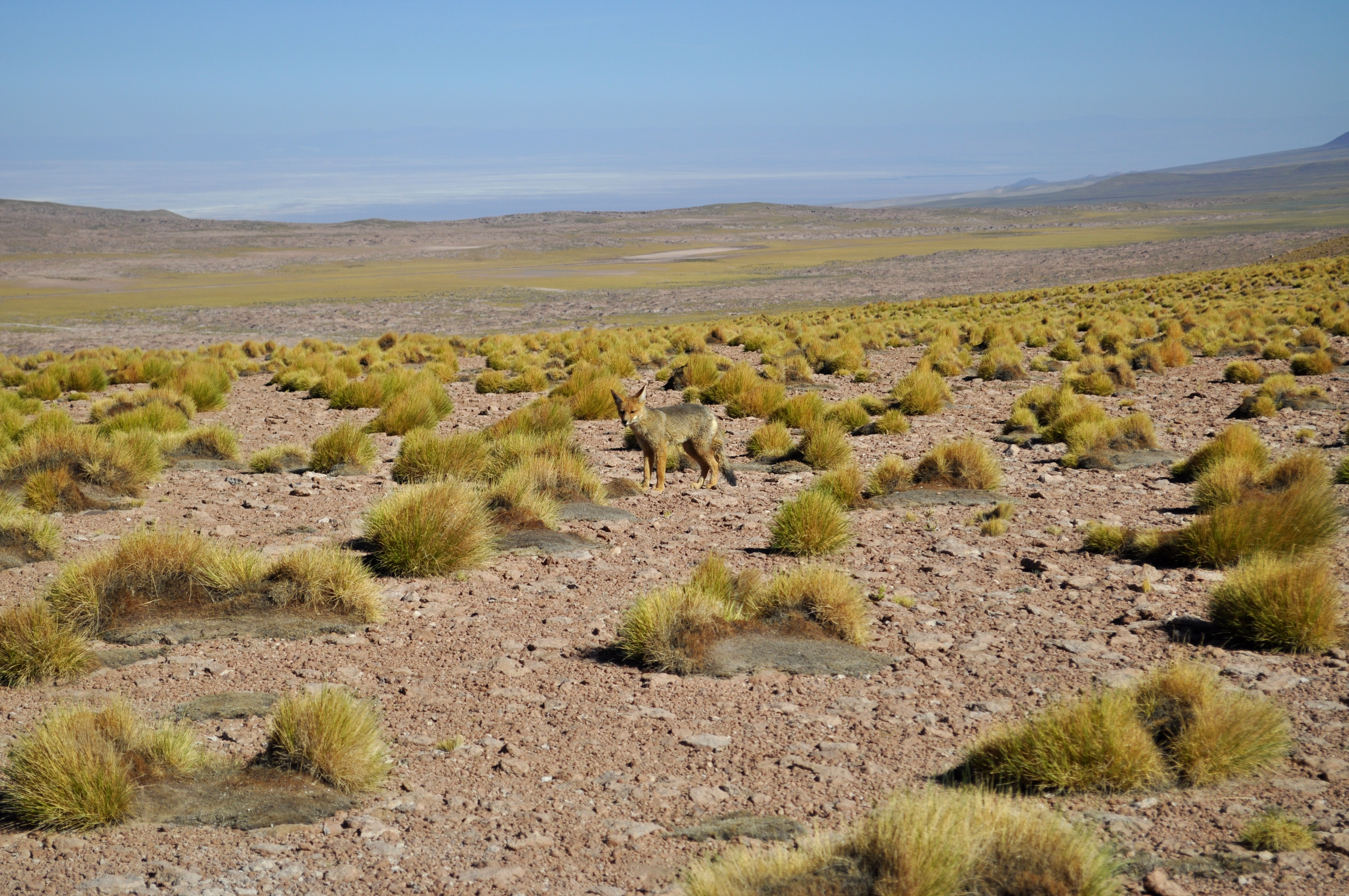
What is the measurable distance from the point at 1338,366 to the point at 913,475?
12.0 meters

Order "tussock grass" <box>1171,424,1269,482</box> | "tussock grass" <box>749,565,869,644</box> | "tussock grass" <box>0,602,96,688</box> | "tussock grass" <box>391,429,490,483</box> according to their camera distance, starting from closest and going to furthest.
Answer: "tussock grass" <box>0,602,96,688</box>, "tussock grass" <box>749,565,869,644</box>, "tussock grass" <box>1171,424,1269,482</box>, "tussock grass" <box>391,429,490,483</box>

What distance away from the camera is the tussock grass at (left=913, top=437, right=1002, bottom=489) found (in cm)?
999

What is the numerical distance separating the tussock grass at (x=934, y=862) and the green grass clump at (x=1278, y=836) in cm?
63

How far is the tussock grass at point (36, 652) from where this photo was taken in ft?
17.9

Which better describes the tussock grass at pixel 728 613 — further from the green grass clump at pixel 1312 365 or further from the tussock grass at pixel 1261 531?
the green grass clump at pixel 1312 365

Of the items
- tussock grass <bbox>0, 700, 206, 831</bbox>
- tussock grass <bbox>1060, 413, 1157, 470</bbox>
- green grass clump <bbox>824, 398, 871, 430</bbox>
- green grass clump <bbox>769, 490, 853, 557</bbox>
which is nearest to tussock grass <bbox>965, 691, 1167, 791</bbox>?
tussock grass <bbox>0, 700, 206, 831</bbox>

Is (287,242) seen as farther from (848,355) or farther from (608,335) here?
(848,355)

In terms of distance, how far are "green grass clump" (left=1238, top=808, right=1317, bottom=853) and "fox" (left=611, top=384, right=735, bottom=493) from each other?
263 inches

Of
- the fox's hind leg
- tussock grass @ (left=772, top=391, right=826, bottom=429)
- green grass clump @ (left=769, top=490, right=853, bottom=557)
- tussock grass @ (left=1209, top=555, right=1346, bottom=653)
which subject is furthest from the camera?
tussock grass @ (left=772, top=391, right=826, bottom=429)

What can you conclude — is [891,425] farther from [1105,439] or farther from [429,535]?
[429,535]

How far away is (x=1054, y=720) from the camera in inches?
168

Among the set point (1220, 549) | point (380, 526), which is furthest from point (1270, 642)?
point (380, 526)

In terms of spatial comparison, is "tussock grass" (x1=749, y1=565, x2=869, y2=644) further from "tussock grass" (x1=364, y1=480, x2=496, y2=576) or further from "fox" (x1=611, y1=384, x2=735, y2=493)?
"fox" (x1=611, y1=384, x2=735, y2=493)

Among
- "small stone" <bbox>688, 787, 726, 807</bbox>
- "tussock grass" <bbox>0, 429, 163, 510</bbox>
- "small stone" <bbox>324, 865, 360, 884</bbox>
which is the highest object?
"tussock grass" <bbox>0, 429, 163, 510</bbox>
